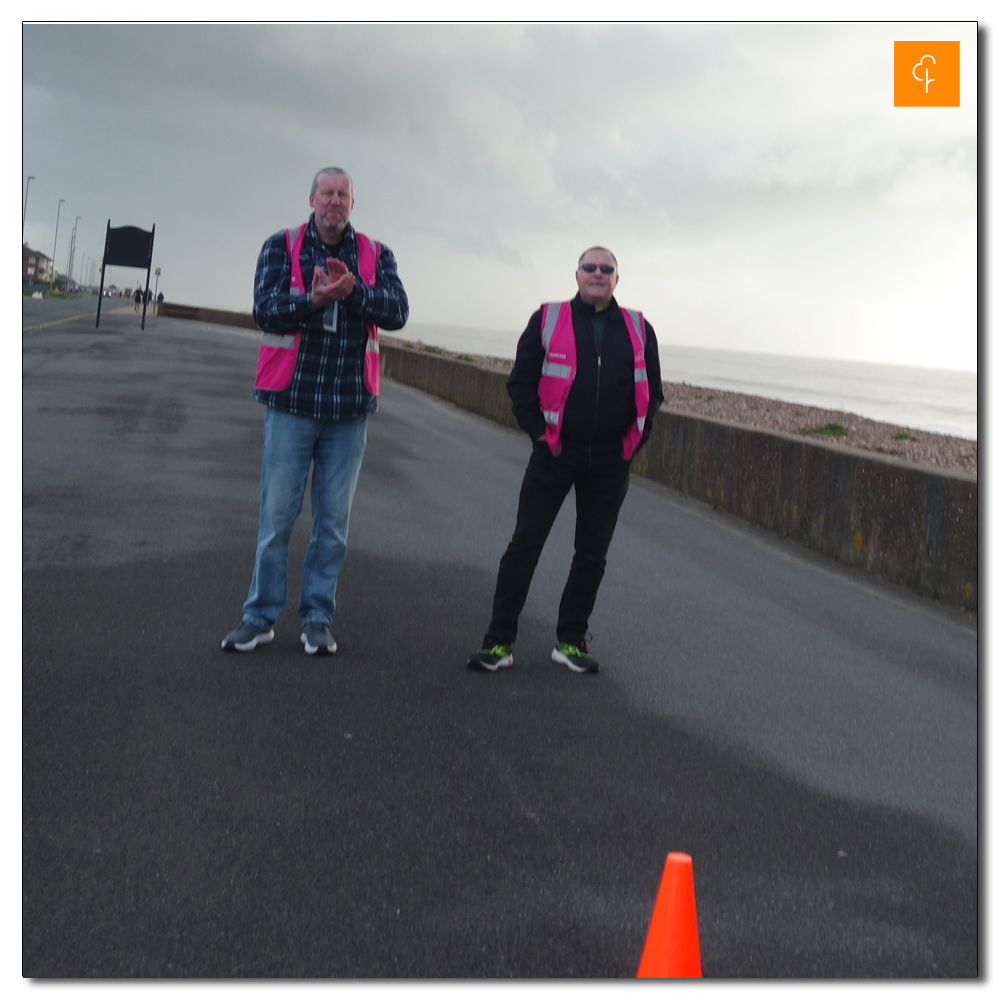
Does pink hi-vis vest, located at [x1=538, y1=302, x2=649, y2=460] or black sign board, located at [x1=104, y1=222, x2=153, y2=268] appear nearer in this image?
pink hi-vis vest, located at [x1=538, y1=302, x2=649, y2=460]

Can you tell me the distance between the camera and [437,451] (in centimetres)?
1333

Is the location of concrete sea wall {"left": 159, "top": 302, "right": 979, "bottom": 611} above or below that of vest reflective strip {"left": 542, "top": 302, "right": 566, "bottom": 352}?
below

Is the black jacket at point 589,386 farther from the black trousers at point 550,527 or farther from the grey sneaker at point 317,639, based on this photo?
the grey sneaker at point 317,639

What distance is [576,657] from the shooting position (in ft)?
17.9

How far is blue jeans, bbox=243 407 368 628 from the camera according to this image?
5.05m

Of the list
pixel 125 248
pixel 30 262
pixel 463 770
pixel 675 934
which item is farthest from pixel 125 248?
pixel 675 934

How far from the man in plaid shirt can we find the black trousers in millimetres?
811

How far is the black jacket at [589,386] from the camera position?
5141 mm

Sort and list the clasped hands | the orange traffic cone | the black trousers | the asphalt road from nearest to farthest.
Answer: the orange traffic cone → the asphalt road → the clasped hands → the black trousers

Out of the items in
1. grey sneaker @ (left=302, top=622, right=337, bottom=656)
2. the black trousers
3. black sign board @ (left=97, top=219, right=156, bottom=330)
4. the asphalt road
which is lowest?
the asphalt road

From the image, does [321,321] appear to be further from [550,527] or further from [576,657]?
[576,657]

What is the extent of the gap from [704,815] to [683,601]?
334 cm

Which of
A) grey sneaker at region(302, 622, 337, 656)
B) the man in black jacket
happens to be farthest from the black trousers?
grey sneaker at region(302, 622, 337, 656)

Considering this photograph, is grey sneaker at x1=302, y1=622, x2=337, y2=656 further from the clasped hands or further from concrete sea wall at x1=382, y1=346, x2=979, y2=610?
concrete sea wall at x1=382, y1=346, x2=979, y2=610
